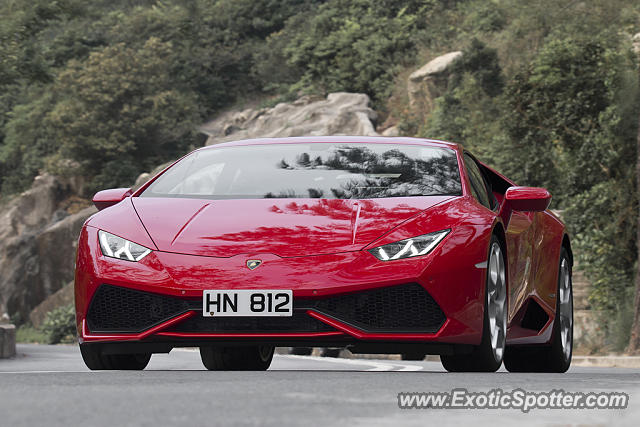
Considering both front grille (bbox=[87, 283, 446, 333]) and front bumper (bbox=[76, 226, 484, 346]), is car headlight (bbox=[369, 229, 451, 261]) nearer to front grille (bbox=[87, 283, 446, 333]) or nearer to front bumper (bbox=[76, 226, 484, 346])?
front bumper (bbox=[76, 226, 484, 346])

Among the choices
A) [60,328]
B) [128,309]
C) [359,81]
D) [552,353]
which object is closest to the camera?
[128,309]

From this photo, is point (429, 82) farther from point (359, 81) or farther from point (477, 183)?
point (477, 183)

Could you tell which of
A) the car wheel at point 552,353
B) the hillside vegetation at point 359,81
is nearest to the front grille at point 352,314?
the car wheel at point 552,353

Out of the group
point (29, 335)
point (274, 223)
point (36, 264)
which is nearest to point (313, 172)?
point (274, 223)

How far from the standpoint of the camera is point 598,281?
23031 mm

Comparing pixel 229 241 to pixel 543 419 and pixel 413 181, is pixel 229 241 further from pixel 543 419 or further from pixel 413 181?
pixel 543 419

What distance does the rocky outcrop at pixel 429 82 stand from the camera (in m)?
45.8

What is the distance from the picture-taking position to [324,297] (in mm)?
6820

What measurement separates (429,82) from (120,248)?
3959 centimetres

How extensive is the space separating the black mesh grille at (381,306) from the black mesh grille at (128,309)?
738mm

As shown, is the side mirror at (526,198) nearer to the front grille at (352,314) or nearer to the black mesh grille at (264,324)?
the front grille at (352,314)

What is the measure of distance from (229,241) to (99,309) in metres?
0.84

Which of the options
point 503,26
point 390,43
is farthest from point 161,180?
point 390,43

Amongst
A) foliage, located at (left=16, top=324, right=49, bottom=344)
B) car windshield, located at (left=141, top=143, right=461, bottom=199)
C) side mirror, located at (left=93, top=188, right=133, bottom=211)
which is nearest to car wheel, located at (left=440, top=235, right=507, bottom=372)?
car windshield, located at (left=141, top=143, right=461, bottom=199)
